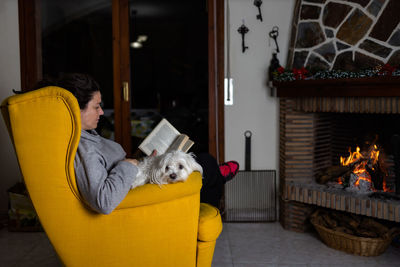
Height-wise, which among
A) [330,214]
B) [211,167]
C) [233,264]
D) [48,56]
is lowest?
[233,264]

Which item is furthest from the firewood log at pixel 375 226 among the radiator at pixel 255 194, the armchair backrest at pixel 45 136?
the armchair backrest at pixel 45 136

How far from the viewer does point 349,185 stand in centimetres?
290

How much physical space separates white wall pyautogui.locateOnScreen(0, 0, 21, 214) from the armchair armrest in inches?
88.2

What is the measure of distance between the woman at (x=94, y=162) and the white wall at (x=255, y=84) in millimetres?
1709

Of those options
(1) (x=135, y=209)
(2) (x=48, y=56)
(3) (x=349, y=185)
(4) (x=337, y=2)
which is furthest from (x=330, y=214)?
(2) (x=48, y=56)

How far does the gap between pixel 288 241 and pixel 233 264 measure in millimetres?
593

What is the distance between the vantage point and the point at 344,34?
9.36 ft

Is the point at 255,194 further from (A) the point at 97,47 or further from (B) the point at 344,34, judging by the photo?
(A) the point at 97,47

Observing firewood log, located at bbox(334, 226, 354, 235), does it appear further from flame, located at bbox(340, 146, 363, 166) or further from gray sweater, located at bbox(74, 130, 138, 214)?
gray sweater, located at bbox(74, 130, 138, 214)

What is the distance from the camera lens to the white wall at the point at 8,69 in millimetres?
3330

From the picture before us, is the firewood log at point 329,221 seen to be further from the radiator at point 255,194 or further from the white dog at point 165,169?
the white dog at point 165,169

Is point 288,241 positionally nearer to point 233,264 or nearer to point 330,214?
point 330,214

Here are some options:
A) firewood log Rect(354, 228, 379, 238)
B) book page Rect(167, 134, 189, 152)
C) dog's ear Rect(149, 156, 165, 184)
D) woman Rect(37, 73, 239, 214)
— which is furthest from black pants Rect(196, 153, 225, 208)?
firewood log Rect(354, 228, 379, 238)

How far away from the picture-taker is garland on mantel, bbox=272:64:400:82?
8.08ft
